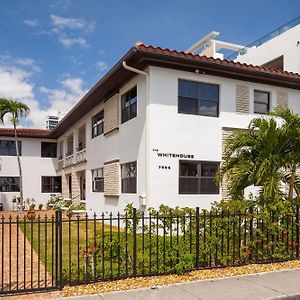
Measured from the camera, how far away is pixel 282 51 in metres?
20.2

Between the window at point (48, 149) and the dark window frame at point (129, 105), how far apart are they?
16.8 metres

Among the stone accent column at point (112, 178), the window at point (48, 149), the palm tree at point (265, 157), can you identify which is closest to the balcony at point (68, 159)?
the window at point (48, 149)

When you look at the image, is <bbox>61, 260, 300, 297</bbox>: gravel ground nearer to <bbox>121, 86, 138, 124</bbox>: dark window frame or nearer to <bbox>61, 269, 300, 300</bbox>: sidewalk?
<bbox>61, 269, 300, 300</bbox>: sidewalk

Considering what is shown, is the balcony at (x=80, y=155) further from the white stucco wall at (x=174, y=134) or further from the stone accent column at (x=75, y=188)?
the white stucco wall at (x=174, y=134)

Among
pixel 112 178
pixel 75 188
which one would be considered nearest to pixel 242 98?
pixel 112 178

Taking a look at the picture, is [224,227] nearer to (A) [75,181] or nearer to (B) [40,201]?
(A) [75,181]

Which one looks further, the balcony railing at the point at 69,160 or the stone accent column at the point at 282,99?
the balcony railing at the point at 69,160

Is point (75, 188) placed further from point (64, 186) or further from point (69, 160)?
point (64, 186)

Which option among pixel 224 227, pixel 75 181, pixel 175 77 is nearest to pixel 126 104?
pixel 175 77

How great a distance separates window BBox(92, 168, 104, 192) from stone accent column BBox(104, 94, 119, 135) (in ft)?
9.16

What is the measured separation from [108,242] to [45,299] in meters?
1.64

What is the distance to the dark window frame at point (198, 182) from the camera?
13.4 m

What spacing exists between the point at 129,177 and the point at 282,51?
11.5 metres

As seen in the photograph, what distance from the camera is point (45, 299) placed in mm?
5914
